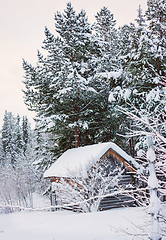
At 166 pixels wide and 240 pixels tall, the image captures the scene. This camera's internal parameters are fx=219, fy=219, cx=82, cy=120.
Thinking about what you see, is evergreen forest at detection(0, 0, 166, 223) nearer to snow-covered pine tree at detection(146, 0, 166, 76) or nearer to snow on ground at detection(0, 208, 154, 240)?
snow-covered pine tree at detection(146, 0, 166, 76)

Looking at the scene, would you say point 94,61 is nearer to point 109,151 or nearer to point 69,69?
point 69,69

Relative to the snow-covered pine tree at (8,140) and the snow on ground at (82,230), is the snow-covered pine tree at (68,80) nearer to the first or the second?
the snow on ground at (82,230)

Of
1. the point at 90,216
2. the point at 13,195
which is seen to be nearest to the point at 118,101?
the point at 90,216

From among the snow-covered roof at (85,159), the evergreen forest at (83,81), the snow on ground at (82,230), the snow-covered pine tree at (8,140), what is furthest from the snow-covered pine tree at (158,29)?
the snow-covered pine tree at (8,140)

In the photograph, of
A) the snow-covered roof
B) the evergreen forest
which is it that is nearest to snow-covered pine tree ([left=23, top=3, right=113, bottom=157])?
the evergreen forest

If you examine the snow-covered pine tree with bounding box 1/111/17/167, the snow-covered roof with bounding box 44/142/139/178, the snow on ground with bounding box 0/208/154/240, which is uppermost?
the snow-covered pine tree with bounding box 1/111/17/167

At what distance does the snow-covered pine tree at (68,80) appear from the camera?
59.5ft

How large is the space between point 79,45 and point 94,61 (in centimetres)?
197

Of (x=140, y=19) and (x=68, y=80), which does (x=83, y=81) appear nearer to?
(x=68, y=80)

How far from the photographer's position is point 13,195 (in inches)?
808

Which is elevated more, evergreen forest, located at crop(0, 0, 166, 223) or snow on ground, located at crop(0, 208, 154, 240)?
evergreen forest, located at crop(0, 0, 166, 223)

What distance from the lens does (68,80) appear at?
1778 cm

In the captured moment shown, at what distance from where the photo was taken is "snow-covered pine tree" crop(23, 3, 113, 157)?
1814 centimetres

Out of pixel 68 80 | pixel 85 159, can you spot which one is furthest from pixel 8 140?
pixel 85 159
